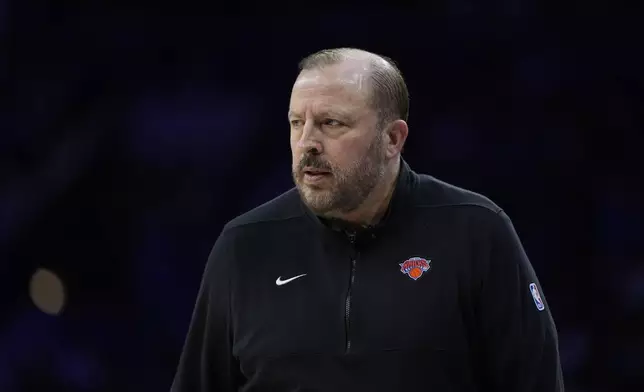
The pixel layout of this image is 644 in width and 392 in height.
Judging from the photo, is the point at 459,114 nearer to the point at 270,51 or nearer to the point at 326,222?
the point at 270,51

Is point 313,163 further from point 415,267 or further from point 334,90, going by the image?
point 415,267

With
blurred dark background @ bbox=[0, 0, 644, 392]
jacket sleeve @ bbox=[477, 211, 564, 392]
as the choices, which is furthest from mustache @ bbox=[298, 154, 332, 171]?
blurred dark background @ bbox=[0, 0, 644, 392]

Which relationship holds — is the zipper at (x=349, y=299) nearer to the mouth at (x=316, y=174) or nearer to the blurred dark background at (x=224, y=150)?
the mouth at (x=316, y=174)

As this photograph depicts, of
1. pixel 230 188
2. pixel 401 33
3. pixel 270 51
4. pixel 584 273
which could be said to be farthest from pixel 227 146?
pixel 584 273

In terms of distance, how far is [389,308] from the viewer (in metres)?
2.06

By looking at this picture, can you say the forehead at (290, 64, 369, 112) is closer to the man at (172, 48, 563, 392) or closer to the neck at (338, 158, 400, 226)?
the man at (172, 48, 563, 392)

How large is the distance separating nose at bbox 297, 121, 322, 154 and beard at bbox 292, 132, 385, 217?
0.5 inches

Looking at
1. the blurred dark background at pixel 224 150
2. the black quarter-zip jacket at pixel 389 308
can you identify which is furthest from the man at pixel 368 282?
the blurred dark background at pixel 224 150

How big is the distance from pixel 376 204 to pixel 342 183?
12cm

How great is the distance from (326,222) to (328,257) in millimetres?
87

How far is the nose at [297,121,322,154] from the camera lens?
205 centimetres

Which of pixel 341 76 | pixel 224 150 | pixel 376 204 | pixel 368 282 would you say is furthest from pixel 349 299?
pixel 224 150

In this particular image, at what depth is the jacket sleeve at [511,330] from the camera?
2.04m

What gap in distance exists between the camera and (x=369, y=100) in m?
2.09
